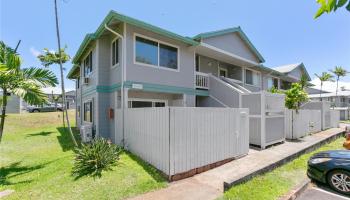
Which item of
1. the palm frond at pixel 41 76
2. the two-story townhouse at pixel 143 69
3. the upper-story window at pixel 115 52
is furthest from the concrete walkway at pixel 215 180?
the upper-story window at pixel 115 52

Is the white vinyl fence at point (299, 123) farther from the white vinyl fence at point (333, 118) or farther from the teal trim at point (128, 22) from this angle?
the teal trim at point (128, 22)

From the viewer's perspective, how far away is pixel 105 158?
22.0 ft

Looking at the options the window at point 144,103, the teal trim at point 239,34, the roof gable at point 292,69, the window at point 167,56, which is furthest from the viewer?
the roof gable at point 292,69

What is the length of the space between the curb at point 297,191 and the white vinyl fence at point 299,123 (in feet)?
24.6

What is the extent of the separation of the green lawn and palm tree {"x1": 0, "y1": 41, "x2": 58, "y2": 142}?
7041mm

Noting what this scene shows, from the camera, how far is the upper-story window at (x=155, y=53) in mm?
10095

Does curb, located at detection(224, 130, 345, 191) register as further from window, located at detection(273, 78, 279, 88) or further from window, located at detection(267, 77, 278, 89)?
window, located at detection(273, 78, 279, 88)

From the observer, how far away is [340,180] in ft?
17.6

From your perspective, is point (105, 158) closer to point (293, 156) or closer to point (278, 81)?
point (293, 156)

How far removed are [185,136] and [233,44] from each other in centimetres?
1155

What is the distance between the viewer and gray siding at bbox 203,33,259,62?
547 inches

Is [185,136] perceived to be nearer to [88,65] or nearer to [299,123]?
[88,65]

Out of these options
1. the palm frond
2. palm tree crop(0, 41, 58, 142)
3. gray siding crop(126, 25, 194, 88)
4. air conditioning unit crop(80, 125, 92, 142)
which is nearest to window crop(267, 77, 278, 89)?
gray siding crop(126, 25, 194, 88)

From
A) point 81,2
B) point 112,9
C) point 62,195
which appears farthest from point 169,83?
point 62,195
